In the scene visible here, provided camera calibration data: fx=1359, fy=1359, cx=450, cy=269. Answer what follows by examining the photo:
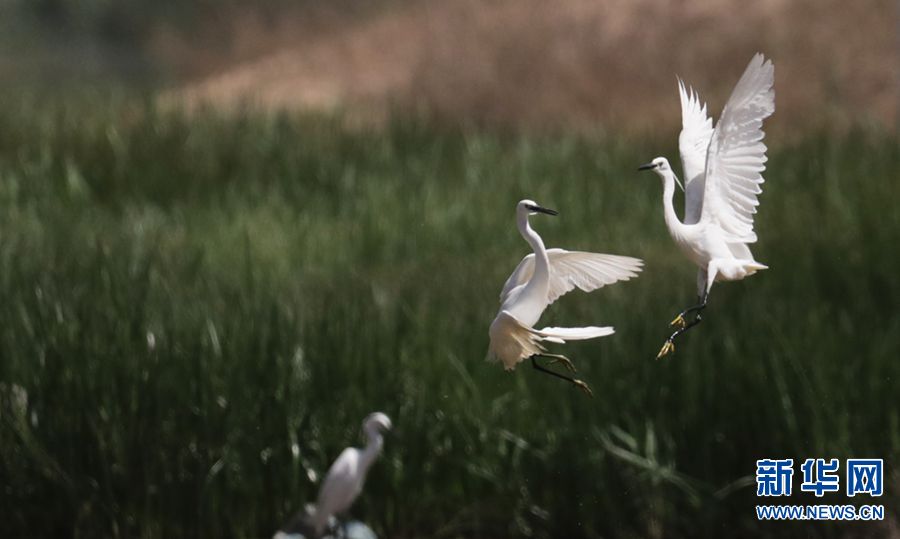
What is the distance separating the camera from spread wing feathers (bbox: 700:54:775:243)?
28.2 inches

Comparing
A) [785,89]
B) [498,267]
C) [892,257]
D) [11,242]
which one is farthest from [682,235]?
[785,89]

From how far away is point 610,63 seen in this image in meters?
14.6

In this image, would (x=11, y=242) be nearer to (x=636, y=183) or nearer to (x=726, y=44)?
(x=636, y=183)

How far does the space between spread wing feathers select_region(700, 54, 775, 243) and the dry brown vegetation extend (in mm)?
10245

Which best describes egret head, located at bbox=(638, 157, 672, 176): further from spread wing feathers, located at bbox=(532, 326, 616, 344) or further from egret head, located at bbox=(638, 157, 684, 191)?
spread wing feathers, located at bbox=(532, 326, 616, 344)

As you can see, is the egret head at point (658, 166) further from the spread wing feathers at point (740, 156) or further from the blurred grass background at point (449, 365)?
the blurred grass background at point (449, 365)

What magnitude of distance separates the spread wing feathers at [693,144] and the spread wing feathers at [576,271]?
45 millimetres

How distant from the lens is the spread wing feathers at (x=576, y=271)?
752 millimetres

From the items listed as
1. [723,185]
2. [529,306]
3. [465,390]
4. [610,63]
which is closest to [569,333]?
[529,306]

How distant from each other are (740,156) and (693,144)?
44 mm

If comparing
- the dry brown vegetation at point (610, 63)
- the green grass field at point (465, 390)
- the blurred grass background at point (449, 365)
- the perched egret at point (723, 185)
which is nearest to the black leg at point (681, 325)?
the perched egret at point (723, 185)

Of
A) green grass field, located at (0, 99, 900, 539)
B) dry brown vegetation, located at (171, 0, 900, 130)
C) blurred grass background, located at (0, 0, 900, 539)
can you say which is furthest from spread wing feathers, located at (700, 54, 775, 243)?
dry brown vegetation, located at (171, 0, 900, 130)

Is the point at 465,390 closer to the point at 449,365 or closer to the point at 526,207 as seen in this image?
the point at 449,365

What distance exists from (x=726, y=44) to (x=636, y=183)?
9966mm
